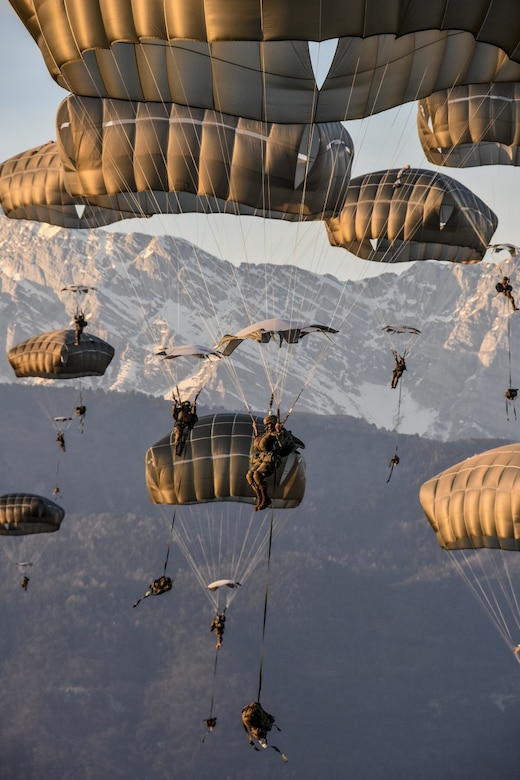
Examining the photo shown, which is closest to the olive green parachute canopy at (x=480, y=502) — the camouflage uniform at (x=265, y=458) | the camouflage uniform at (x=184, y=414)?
the camouflage uniform at (x=184, y=414)

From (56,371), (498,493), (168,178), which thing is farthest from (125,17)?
(56,371)

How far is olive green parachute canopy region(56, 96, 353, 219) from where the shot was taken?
31.4 meters

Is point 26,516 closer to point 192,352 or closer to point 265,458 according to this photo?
point 192,352

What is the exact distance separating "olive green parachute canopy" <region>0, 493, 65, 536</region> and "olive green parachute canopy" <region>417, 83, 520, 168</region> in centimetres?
2900

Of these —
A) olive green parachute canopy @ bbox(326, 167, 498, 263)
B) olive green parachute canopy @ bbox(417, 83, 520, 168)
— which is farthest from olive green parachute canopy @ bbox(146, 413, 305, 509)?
olive green parachute canopy @ bbox(417, 83, 520, 168)

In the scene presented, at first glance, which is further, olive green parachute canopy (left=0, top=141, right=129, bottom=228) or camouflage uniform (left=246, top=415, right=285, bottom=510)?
olive green parachute canopy (left=0, top=141, right=129, bottom=228)

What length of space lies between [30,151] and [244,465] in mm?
14059

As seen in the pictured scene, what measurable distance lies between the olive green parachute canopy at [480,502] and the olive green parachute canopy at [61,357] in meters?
21.5

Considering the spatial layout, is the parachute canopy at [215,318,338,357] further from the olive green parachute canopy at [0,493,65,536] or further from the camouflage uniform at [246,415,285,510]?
the olive green parachute canopy at [0,493,65,536]

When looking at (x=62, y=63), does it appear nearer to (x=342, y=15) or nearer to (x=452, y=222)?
(x=342, y=15)

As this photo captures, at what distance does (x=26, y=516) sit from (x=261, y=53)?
43.4 metres

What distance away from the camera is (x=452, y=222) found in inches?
1745

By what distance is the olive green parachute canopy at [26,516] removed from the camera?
64188 millimetres

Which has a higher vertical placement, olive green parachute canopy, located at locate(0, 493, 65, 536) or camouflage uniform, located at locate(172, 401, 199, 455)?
olive green parachute canopy, located at locate(0, 493, 65, 536)
